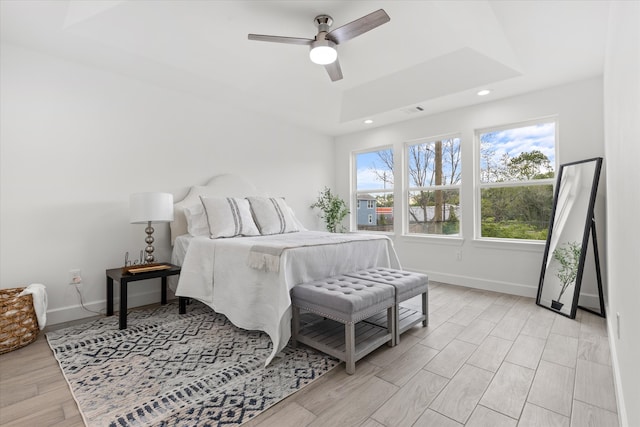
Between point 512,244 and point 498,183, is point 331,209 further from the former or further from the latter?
point 512,244

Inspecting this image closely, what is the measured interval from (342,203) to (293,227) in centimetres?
180

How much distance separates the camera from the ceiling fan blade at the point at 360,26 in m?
2.18

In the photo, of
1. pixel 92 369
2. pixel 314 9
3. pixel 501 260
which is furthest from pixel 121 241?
pixel 501 260

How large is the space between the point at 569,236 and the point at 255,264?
319cm

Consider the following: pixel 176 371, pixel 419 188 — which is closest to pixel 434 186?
pixel 419 188

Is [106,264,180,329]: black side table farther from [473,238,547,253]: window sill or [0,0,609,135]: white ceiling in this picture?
[473,238,547,253]: window sill

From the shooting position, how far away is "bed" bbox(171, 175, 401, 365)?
2273mm

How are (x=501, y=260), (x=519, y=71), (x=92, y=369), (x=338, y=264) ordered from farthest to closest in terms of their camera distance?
(x=501, y=260)
(x=519, y=71)
(x=338, y=264)
(x=92, y=369)

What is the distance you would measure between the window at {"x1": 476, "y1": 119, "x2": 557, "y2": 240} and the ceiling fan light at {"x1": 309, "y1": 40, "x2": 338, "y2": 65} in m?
2.50

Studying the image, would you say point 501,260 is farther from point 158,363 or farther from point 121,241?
point 121,241

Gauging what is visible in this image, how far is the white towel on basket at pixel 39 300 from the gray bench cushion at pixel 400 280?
250 cm

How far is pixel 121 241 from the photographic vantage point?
3266 millimetres

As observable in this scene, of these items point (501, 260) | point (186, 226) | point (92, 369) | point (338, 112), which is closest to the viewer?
point (92, 369)

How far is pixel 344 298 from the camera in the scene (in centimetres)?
200
